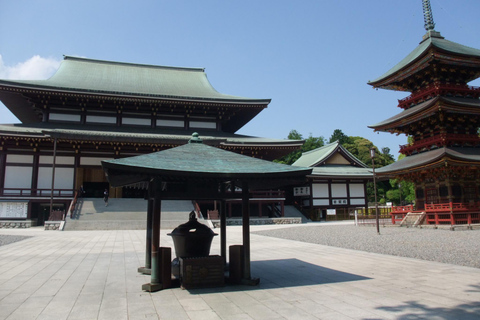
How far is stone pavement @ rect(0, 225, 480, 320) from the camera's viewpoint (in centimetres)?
457

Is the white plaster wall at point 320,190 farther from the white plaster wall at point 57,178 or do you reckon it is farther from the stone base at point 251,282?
the stone base at point 251,282

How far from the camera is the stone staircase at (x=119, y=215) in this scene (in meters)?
19.4

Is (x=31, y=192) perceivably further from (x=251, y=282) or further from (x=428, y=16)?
(x=428, y=16)

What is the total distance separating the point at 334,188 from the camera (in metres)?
32.7

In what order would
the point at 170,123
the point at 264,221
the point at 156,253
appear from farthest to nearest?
the point at 170,123
the point at 264,221
the point at 156,253

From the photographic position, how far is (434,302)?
4.94 m

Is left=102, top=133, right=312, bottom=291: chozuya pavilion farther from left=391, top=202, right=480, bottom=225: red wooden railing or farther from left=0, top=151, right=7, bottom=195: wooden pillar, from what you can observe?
left=0, top=151, right=7, bottom=195: wooden pillar

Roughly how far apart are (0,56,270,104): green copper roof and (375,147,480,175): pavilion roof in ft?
35.5

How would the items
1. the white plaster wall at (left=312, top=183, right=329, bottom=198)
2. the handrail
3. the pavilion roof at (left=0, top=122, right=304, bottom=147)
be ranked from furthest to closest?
1. the white plaster wall at (left=312, top=183, right=329, bottom=198)
2. the pavilion roof at (left=0, top=122, right=304, bottom=147)
3. the handrail

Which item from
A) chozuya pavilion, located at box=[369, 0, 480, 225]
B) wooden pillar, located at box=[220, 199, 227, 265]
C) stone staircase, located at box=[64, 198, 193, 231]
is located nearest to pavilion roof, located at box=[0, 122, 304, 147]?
stone staircase, located at box=[64, 198, 193, 231]

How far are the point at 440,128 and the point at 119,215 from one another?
21.7m

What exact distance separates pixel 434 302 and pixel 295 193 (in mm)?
29628

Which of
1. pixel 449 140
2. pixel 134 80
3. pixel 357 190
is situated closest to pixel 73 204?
pixel 134 80

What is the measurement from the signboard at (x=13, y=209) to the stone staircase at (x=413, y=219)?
946 inches
